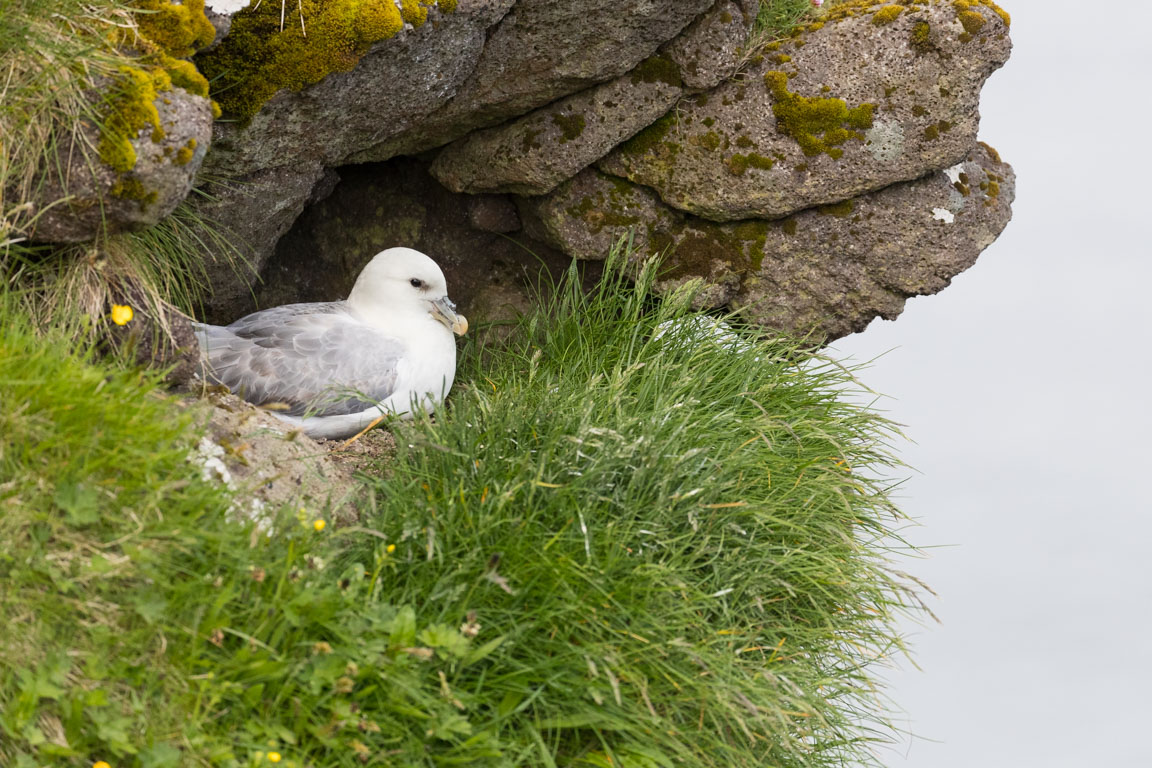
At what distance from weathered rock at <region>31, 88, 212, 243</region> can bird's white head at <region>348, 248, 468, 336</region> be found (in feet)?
4.64

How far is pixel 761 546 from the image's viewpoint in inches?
173

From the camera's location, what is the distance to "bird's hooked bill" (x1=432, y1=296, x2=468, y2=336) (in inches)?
211

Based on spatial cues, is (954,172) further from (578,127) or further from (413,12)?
(413,12)

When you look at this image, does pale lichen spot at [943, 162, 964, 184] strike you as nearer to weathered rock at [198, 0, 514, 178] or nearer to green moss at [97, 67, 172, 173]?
weathered rock at [198, 0, 514, 178]

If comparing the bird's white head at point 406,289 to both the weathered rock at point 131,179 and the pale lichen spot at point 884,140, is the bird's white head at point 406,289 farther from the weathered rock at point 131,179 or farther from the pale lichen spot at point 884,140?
the pale lichen spot at point 884,140

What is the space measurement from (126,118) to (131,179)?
0.63ft

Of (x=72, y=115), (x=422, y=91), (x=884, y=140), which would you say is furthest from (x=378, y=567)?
(x=884, y=140)

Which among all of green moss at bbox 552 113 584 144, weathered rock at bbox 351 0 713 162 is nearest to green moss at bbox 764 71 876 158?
weathered rock at bbox 351 0 713 162

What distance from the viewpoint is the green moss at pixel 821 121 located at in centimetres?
566

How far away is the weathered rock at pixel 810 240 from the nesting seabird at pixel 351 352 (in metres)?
1.01

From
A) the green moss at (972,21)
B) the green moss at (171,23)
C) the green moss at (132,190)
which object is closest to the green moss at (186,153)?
the green moss at (132,190)

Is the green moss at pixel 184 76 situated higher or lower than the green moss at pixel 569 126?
lower

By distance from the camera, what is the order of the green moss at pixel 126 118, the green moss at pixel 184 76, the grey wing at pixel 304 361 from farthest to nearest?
the grey wing at pixel 304 361 < the green moss at pixel 184 76 < the green moss at pixel 126 118

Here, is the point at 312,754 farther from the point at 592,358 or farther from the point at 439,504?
the point at 592,358
